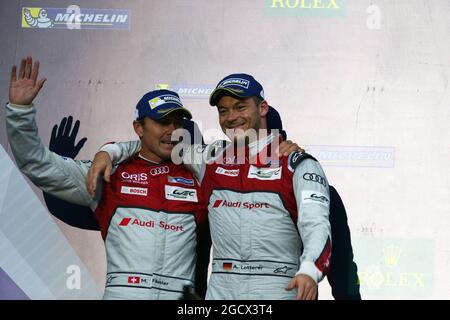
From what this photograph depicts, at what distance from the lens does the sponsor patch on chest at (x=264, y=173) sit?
3.16 metres

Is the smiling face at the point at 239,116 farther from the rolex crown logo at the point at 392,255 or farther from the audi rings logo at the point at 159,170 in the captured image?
the rolex crown logo at the point at 392,255

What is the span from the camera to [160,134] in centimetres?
338

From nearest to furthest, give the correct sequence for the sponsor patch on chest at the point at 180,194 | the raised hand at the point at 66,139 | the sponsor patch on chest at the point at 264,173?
the sponsor patch on chest at the point at 264,173, the sponsor patch on chest at the point at 180,194, the raised hand at the point at 66,139

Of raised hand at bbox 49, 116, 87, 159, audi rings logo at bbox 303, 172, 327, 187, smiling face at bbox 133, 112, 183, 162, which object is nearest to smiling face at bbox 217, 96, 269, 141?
smiling face at bbox 133, 112, 183, 162

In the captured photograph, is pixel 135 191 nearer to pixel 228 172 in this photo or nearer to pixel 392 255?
pixel 228 172

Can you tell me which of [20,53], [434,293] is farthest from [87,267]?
[434,293]

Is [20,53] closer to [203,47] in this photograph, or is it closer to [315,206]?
[203,47]

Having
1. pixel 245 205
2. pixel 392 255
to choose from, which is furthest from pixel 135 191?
pixel 392 255

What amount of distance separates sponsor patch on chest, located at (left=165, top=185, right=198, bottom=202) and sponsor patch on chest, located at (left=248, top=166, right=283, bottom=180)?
0.30 meters

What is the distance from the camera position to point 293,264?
10.2 feet

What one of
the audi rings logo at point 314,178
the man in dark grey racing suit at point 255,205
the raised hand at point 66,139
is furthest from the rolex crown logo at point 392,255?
the raised hand at point 66,139

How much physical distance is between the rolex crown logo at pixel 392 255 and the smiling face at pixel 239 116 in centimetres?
87

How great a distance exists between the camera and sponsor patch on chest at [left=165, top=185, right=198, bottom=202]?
3338mm

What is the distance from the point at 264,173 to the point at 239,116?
26cm
